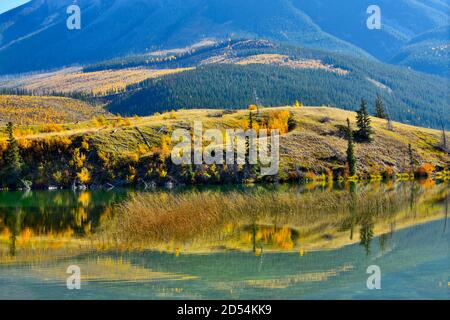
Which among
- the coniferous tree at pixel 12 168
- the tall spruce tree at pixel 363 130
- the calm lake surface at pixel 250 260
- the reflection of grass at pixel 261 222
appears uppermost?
the tall spruce tree at pixel 363 130

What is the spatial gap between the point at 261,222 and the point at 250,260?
44.1 feet

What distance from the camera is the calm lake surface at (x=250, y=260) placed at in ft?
93.9

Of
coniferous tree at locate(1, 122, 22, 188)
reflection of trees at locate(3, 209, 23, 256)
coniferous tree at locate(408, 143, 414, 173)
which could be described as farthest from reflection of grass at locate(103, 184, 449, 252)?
coniferous tree at locate(1, 122, 22, 188)

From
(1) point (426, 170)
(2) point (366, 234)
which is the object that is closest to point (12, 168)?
(1) point (426, 170)

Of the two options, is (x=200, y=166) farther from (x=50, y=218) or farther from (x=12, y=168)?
(x=50, y=218)

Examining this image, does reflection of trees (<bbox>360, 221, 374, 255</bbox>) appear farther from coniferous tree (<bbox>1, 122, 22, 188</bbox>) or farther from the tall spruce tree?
coniferous tree (<bbox>1, 122, 22, 188</bbox>)

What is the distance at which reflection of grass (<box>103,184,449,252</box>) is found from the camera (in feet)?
136

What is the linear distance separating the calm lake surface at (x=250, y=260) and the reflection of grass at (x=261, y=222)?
0.15m

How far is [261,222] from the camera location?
48.8 m

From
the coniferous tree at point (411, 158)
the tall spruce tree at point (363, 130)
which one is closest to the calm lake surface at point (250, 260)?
the coniferous tree at point (411, 158)

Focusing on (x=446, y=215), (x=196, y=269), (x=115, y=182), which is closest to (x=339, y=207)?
(x=446, y=215)

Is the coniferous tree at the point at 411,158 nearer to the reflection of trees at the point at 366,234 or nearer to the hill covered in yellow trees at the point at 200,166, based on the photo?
the hill covered in yellow trees at the point at 200,166
